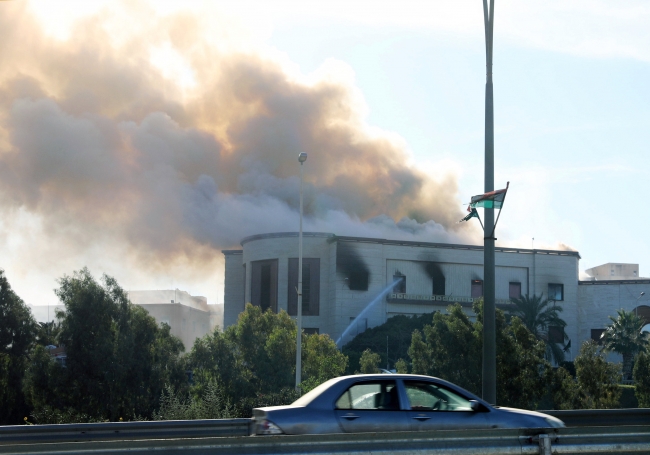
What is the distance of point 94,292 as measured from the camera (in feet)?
90.7

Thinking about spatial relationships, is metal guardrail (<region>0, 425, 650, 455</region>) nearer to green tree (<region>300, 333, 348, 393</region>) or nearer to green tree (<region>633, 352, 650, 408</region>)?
green tree (<region>300, 333, 348, 393</region>)

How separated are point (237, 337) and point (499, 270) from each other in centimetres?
4923

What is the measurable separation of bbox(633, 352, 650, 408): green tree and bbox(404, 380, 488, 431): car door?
22.6 metres

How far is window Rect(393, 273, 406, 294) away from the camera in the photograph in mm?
77631

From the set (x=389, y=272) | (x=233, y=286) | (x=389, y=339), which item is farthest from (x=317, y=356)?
(x=233, y=286)

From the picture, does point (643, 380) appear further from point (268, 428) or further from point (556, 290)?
point (556, 290)

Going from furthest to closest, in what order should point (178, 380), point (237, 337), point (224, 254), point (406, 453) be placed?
point (224, 254), point (237, 337), point (178, 380), point (406, 453)

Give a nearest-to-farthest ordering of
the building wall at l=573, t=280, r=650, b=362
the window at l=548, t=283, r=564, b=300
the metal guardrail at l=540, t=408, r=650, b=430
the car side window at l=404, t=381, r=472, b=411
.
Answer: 1. the car side window at l=404, t=381, r=472, b=411
2. the metal guardrail at l=540, t=408, r=650, b=430
3. the building wall at l=573, t=280, r=650, b=362
4. the window at l=548, t=283, r=564, b=300

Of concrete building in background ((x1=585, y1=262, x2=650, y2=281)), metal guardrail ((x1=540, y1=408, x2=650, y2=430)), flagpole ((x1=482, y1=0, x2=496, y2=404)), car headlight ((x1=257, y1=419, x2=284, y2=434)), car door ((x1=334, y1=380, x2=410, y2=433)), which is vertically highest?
concrete building in background ((x1=585, y1=262, x2=650, y2=281))

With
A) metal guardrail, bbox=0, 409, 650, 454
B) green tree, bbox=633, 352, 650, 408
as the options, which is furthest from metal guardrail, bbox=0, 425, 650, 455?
green tree, bbox=633, 352, 650, 408

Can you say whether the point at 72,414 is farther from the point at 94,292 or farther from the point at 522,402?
the point at 522,402

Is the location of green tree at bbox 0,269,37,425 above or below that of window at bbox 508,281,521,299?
below

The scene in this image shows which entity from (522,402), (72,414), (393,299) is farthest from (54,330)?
(393,299)

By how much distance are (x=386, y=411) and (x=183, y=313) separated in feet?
→ 295
